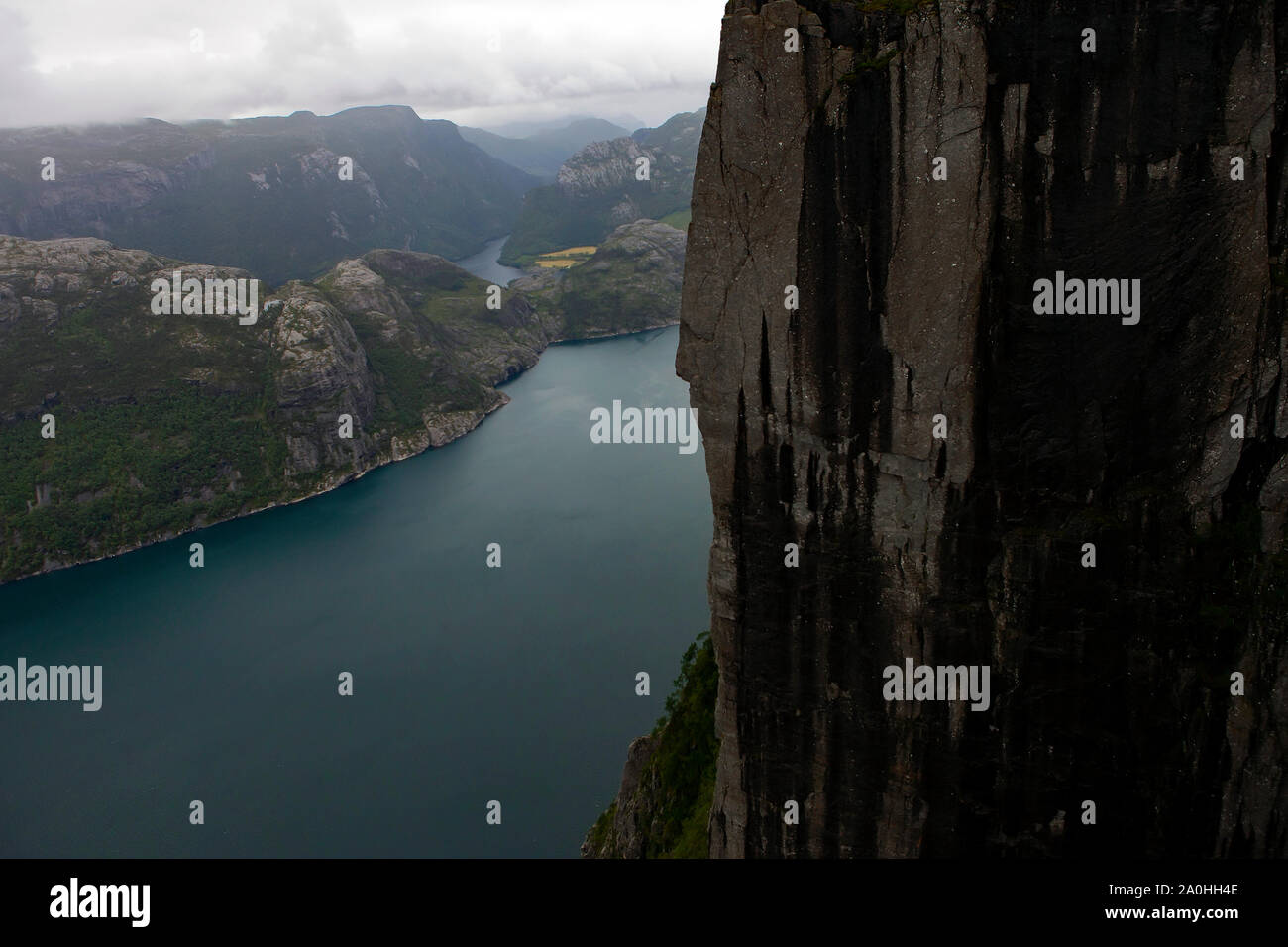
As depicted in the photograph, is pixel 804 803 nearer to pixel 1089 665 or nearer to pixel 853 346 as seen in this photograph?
pixel 1089 665

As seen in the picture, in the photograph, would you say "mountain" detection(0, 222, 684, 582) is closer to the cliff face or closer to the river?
the river

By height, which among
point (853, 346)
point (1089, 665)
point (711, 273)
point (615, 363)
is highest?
point (615, 363)

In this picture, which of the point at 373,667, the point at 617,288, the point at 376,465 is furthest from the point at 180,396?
the point at 617,288

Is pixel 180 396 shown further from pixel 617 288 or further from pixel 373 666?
pixel 617 288

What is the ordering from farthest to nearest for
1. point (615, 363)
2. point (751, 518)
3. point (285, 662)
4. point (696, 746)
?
1. point (615, 363)
2. point (285, 662)
3. point (696, 746)
4. point (751, 518)

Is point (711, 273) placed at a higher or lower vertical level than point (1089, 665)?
higher

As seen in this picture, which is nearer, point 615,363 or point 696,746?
point 696,746
